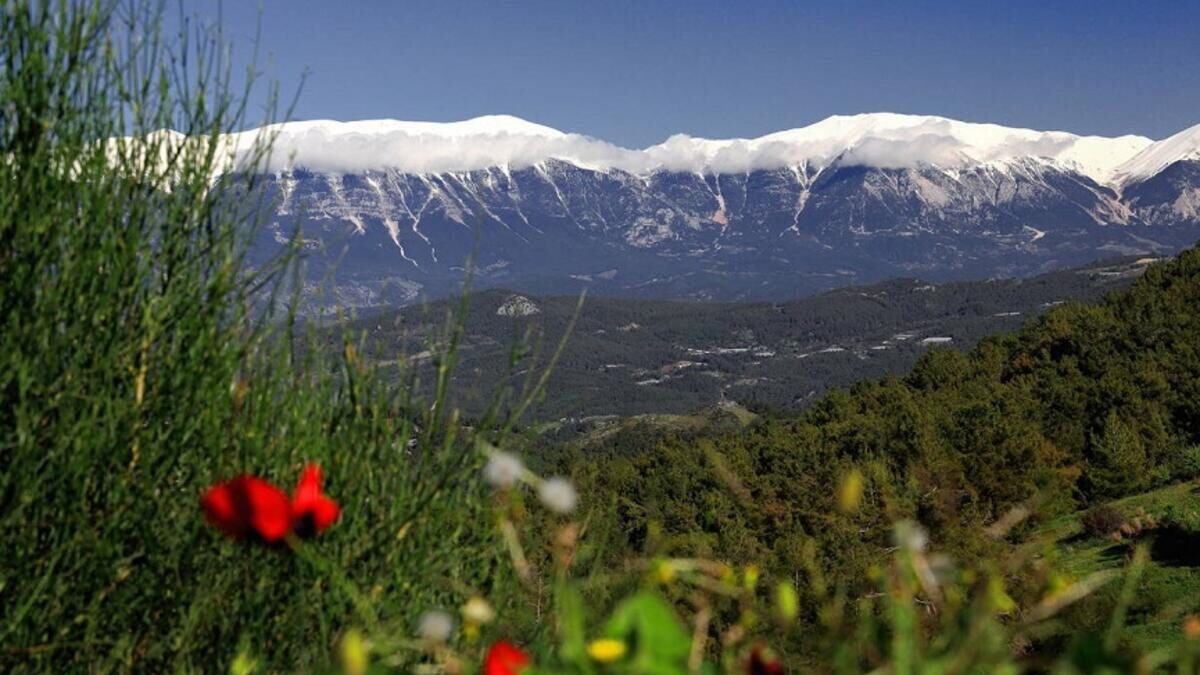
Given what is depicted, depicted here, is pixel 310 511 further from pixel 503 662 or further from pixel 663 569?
pixel 663 569

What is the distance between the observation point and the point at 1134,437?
36375mm

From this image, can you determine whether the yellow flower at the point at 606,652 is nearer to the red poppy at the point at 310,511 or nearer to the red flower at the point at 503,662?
the red flower at the point at 503,662

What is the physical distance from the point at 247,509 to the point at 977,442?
129 feet

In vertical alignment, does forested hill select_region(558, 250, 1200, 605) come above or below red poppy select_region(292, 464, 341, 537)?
below

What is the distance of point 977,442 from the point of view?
38.8 metres

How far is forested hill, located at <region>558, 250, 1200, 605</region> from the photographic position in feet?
110

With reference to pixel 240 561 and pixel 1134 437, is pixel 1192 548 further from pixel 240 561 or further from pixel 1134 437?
pixel 240 561

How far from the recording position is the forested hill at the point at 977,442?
33.5 metres

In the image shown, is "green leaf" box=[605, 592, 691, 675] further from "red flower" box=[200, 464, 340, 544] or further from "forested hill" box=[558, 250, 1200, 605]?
"forested hill" box=[558, 250, 1200, 605]

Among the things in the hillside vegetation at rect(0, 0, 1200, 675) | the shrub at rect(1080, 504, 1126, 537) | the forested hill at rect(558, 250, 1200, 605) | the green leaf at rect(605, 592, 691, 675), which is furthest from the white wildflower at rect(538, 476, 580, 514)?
the shrub at rect(1080, 504, 1126, 537)

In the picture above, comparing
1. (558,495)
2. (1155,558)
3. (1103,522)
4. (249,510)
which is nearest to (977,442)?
(1103,522)

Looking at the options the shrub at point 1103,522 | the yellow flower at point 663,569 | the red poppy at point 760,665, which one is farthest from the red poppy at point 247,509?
the shrub at point 1103,522

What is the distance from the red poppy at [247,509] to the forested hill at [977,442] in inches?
924

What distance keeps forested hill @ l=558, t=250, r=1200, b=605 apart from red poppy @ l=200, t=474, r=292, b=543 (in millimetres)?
23478
